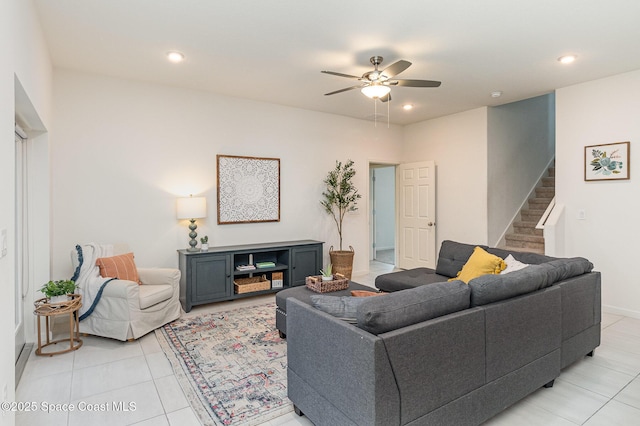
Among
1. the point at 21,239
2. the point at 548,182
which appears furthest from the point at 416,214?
the point at 21,239

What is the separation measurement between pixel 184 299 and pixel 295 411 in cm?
250

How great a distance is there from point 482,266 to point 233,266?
289cm

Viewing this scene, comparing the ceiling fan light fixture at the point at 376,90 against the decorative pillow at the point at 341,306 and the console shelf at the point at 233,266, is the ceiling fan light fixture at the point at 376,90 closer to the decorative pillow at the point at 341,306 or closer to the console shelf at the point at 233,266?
the decorative pillow at the point at 341,306

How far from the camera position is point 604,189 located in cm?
419

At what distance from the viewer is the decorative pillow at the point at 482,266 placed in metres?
3.09

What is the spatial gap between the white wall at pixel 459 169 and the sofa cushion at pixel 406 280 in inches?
77.8

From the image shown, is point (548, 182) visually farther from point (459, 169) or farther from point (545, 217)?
point (545, 217)

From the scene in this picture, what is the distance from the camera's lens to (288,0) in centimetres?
254

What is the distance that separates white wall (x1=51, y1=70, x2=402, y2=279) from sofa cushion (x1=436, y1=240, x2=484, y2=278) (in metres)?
2.17

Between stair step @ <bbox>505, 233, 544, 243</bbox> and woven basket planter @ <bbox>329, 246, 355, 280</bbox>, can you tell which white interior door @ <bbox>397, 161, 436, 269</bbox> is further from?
woven basket planter @ <bbox>329, 246, 355, 280</bbox>

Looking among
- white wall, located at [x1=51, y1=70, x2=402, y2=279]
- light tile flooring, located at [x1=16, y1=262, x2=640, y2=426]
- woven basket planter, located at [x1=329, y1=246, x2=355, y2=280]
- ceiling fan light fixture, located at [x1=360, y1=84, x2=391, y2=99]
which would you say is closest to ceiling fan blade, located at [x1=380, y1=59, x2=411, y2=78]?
ceiling fan light fixture, located at [x1=360, y1=84, x2=391, y2=99]

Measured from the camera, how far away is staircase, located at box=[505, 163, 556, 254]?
5363 mm

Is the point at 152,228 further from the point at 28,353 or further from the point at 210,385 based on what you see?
the point at 210,385

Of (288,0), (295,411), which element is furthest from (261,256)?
(288,0)
